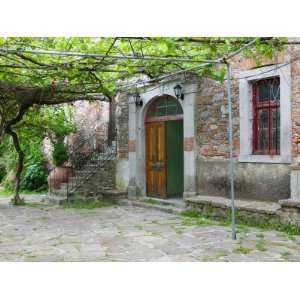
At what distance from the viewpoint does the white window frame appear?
7.25 metres

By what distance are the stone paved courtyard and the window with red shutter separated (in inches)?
64.3

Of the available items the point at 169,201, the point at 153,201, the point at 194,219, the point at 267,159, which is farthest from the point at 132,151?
the point at 267,159

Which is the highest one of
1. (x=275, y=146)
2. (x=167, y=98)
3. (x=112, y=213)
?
(x=167, y=98)

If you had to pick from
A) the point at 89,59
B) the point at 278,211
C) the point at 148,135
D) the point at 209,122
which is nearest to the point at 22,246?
the point at 89,59

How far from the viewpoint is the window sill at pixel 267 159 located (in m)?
7.30

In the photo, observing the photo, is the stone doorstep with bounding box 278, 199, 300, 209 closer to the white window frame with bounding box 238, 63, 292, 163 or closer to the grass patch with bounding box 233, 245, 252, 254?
the white window frame with bounding box 238, 63, 292, 163

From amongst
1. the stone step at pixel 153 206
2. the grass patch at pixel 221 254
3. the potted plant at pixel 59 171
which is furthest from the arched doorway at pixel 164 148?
the grass patch at pixel 221 254

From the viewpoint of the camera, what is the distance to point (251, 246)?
19.1 feet

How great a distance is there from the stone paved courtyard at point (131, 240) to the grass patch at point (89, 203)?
1275 millimetres

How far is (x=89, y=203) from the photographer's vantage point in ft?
35.2

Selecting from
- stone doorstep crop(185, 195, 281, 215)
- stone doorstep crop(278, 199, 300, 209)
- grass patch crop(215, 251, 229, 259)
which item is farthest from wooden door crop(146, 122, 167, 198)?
grass patch crop(215, 251, 229, 259)

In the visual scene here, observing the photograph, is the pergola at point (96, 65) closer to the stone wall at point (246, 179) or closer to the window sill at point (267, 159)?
the stone wall at point (246, 179)

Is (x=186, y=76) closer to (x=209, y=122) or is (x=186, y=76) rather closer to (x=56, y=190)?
(x=209, y=122)

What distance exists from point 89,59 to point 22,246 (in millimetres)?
2979
